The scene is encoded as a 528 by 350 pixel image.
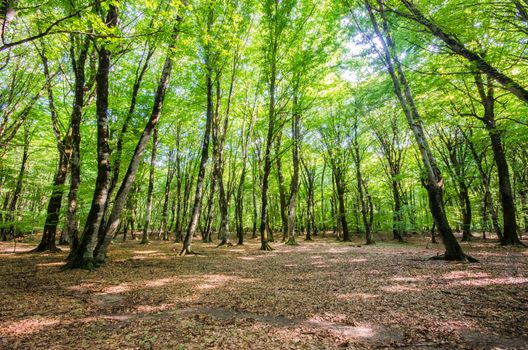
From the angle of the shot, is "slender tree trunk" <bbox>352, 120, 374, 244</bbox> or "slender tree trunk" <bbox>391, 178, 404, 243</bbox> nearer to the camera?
"slender tree trunk" <bbox>391, 178, 404, 243</bbox>

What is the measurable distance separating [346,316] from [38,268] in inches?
387

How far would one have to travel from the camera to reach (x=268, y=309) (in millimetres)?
4789

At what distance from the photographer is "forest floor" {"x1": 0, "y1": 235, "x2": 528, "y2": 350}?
3512mm

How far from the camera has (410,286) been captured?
609 centimetres

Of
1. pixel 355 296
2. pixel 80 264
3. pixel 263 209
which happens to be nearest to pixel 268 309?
pixel 355 296

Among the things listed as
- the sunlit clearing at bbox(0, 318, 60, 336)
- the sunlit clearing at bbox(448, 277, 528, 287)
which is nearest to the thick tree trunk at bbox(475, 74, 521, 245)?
the sunlit clearing at bbox(448, 277, 528, 287)

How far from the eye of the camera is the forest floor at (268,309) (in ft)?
11.5

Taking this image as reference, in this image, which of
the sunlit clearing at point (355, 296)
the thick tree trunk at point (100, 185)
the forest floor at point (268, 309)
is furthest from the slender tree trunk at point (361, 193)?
the thick tree trunk at point (100, 185)

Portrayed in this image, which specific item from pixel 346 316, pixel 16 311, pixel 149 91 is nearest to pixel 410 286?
pixel 346 316

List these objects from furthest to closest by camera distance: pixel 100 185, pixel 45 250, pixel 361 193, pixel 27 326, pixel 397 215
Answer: pixel 397 215 → pixel 361 193 → pixel 45 250 → pixel 100 185 → pixel 27 326

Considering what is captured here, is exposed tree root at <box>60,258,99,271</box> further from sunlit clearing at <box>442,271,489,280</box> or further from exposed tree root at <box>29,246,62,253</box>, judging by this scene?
sunlit clearing at <box>442,271,489,280</box>

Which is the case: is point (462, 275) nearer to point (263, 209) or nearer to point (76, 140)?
point (263, 209)

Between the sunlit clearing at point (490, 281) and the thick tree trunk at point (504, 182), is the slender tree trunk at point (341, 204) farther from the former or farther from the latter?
the sunlit clearing at point (490, 281)

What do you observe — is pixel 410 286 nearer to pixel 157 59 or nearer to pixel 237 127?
pixel 157 59
